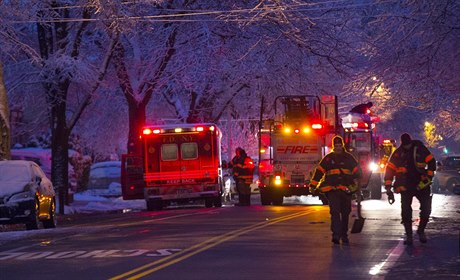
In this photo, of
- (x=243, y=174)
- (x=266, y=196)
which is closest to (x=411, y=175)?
(x=266, y=196)

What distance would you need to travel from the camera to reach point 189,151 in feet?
104

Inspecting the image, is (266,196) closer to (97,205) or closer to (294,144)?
(294,144)

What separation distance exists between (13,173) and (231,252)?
9254mm

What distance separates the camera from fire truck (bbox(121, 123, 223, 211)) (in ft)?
103

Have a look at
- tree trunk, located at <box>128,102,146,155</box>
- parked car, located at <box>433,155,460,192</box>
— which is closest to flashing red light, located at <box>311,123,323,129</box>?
tree trunk, located at <box>128,102,146,155</box>

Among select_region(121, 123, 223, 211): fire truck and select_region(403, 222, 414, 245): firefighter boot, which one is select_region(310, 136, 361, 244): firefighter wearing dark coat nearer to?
select_region(403, 222, 414, 245): firefighter boot

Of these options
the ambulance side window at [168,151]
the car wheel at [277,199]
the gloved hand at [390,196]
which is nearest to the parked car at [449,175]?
the car wheel at [277,199]

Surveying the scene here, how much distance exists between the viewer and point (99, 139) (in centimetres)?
5075

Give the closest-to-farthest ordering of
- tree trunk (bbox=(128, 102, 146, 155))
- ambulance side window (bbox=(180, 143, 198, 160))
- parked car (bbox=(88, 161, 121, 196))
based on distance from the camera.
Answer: ambulance side window (bbox=(180, 143, 198, 160)) → tree trunk (bbox=(128, 102, 146, 155)) → parked car (bbox=(88, 161, 121, 196))

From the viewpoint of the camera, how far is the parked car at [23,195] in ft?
74.1

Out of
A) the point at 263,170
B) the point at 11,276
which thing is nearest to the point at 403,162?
the point at 11,276

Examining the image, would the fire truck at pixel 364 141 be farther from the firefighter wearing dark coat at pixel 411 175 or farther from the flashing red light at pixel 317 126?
the firefighter wearing dark coat at pixel 411 175

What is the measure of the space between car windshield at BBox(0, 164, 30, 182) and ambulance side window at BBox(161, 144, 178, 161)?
8300mm

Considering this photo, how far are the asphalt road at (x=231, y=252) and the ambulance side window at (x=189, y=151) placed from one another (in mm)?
8559
